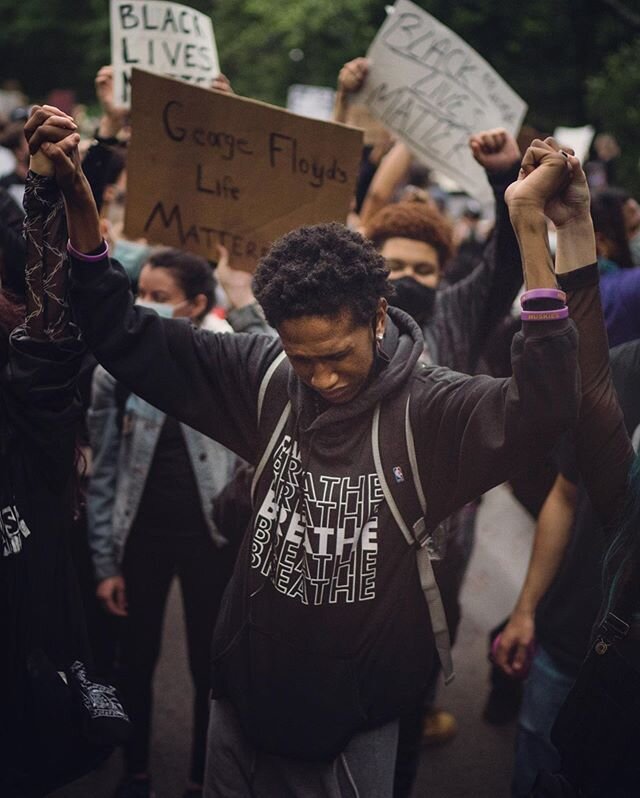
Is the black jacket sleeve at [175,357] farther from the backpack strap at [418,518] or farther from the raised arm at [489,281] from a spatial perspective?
A: the raised arm at [489,281]

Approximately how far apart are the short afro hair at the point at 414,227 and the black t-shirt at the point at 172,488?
1095 mm

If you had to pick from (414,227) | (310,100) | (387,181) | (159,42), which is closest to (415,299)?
(414,227)

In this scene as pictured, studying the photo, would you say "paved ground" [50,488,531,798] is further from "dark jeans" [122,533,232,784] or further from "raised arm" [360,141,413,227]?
"raised arm" [360,141,413,227]

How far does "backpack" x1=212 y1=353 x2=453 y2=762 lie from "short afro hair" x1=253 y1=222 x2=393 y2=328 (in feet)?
0.78

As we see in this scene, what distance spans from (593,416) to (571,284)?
29cm

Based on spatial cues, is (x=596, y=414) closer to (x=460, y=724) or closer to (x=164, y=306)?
(x=164, y=306)

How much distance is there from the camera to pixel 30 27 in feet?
87.2

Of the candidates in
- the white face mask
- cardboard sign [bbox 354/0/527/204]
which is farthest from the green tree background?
the white face mask

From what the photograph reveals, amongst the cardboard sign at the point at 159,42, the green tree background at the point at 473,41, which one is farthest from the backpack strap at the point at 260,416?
the green tree background at the point at 473,41

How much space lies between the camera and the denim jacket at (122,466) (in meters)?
3.53

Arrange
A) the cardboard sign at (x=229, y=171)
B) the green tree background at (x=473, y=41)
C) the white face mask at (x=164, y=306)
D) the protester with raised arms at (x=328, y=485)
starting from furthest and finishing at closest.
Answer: the green tree background at (x=473, y=41), the white face mask at (x=164, y=306), the cardboard sign at (x=229, y=171), the protester with raised arms at (x=328, y=485)

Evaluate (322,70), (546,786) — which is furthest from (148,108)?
(322,70)

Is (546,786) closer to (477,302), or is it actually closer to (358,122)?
(477,302)

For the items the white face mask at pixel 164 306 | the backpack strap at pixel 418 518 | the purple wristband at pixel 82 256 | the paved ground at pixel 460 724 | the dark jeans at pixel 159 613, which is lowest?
the paved ground at pixel 460 724
